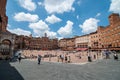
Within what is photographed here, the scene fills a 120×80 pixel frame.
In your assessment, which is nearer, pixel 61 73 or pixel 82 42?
pixel 61 73

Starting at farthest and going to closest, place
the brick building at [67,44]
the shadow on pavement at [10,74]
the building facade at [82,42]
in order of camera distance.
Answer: the brick building at [67,44], the building facade at [82,42], the shadow on pavement at [10,74]

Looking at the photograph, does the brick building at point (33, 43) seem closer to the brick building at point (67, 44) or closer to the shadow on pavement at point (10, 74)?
the brick building at point (67, 44)

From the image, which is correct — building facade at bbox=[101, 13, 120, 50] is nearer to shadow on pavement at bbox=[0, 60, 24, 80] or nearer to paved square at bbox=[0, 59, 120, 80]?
paved square at bbox=[0, 59, 120, 80]

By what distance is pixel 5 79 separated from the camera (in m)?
12.1

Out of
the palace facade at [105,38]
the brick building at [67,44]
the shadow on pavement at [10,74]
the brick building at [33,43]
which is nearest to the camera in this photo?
the shadow on pavement at [10,74]

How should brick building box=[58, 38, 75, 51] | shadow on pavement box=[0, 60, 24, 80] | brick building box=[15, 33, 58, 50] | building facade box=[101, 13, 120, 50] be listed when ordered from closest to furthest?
1. shadow on pavement box=[0, 60, 24, 80]
2. building facade box=[101, 13, 120, 50]
3. brick building box=[15, 33, 58, 50]
4. brick building box=[58, 38, 75, 51]

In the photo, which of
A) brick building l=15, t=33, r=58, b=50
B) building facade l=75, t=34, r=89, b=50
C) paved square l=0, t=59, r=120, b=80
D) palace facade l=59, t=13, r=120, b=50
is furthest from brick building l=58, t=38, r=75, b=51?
paved square l=0, t=59, r=120, b=80

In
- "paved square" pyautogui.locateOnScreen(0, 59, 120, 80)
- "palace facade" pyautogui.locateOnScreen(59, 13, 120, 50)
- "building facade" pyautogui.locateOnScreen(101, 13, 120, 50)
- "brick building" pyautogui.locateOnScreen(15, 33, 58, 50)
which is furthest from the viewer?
"brick building" pyautogui.locateOnScreen(15, 33, 58, 50)

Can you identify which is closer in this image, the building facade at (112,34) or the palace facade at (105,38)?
the building facade at (112,34)

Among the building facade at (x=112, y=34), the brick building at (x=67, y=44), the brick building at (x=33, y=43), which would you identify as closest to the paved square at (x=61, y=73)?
the building facade at (x=112, y=34)

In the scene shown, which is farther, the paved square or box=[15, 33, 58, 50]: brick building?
box=[15, 33, 58, 50]: brick building

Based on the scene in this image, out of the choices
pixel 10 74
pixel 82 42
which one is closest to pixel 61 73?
pixel 10 74

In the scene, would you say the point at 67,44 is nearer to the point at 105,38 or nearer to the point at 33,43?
the point at 33,43

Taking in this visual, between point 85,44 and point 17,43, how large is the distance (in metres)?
49.9
